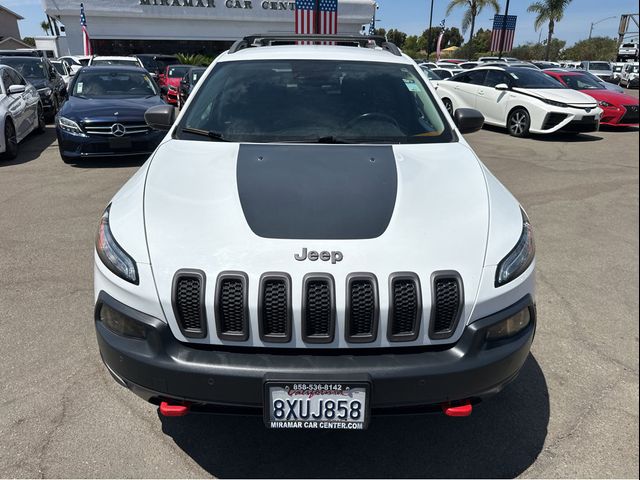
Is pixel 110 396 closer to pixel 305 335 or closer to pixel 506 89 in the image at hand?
pixel 305 335

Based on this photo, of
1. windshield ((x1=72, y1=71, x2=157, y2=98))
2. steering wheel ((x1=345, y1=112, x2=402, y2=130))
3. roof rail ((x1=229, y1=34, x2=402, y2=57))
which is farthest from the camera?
windshield ((x1=72, y1=71, x2=157, y2=98))

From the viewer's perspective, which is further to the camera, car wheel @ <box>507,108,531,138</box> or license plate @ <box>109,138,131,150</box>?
car wheel @ <box>507,108,531,138</box>

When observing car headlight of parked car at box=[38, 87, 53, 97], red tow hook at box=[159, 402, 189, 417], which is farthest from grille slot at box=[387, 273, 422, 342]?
car headlight of parked car at box=[38, 87, 53, 97]

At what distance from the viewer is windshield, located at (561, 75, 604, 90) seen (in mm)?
13562

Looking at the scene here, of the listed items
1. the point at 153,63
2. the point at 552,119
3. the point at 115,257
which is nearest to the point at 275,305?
the point at 115,257

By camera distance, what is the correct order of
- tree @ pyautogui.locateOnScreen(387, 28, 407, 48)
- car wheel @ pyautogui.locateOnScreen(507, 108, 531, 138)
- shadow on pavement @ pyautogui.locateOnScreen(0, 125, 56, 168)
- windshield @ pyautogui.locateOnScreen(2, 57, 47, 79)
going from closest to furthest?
shadow on pavement @ pyautogui.locateOnScreen(0, 125, 56, 168), car wheel @ pyautogui.locateOnScreen(507, 108, 531, 138), windshield @ pyautogui.locateOnScreen(2, 57, 47, 79), tree @ pyautogui.locateOnScreen(387, 28, 407, 48)

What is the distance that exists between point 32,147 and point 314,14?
24.7 ft

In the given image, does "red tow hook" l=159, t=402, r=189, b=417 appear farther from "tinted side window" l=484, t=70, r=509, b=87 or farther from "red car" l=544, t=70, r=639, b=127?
"red car" l=544, t=70, r=639, b=127

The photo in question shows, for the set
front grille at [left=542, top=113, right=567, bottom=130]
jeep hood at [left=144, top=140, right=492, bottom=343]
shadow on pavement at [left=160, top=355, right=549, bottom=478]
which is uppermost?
jeep hood at [left=144, top=140, right=492, bottom=343]

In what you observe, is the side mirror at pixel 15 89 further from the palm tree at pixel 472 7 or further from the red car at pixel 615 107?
the palm tree at pixel 472 7

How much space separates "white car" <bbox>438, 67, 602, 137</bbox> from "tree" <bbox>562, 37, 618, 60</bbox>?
38961mm

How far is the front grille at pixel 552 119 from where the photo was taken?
36.4ft

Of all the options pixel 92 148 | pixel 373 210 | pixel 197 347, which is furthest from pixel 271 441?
pixel 92 148

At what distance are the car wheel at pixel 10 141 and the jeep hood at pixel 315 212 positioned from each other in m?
6.94
